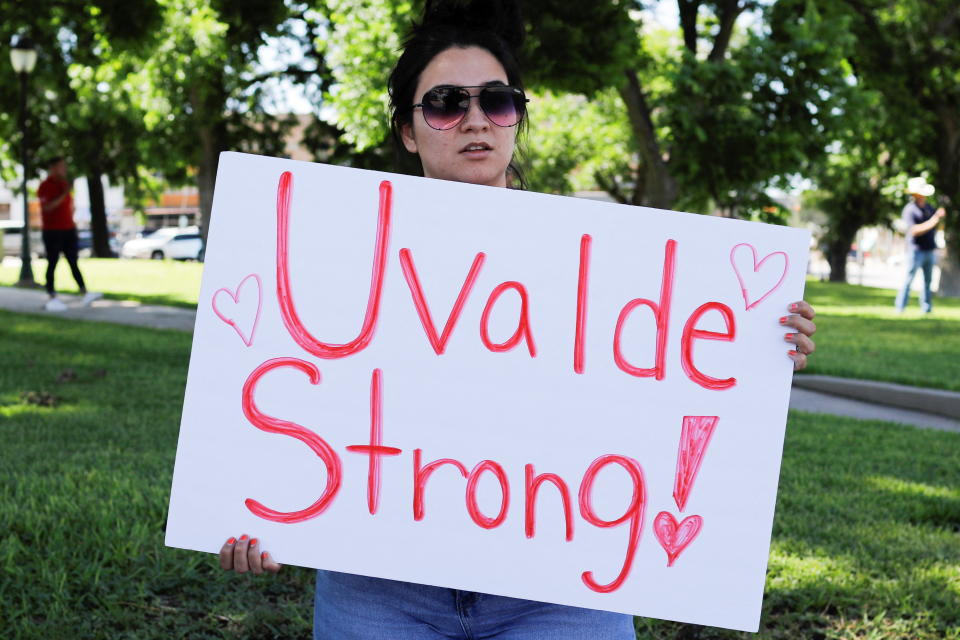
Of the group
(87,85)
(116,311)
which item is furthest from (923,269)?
(87,85)

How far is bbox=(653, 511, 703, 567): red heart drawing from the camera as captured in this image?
1935mm

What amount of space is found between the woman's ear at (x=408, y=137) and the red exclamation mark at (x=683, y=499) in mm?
934

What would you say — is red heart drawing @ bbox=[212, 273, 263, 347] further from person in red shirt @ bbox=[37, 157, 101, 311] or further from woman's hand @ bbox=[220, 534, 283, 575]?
person in red shirt @ bbox=[37, 157, 101, 311]

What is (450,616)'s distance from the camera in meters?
1.95

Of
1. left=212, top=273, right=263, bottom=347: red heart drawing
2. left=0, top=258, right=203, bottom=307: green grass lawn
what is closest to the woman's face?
left=212, top=273, right=263, bottom=347: red heart drawing

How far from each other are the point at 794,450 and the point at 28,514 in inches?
150

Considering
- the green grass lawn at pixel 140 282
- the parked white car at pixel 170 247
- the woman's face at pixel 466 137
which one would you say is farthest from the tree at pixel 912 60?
the parked white car at pixel 170 247

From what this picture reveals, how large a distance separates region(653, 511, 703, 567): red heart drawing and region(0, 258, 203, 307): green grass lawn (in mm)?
12180

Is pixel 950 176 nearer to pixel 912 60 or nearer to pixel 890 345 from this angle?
pixel 912 60

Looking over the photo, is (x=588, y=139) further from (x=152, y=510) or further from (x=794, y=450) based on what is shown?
(x=152, y=510)

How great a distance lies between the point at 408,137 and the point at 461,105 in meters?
0.22

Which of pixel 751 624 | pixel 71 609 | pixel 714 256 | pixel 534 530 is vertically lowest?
pixel 71 609

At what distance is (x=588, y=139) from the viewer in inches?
1260

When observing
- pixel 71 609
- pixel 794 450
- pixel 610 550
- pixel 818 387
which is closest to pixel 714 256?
pixel 610 550
